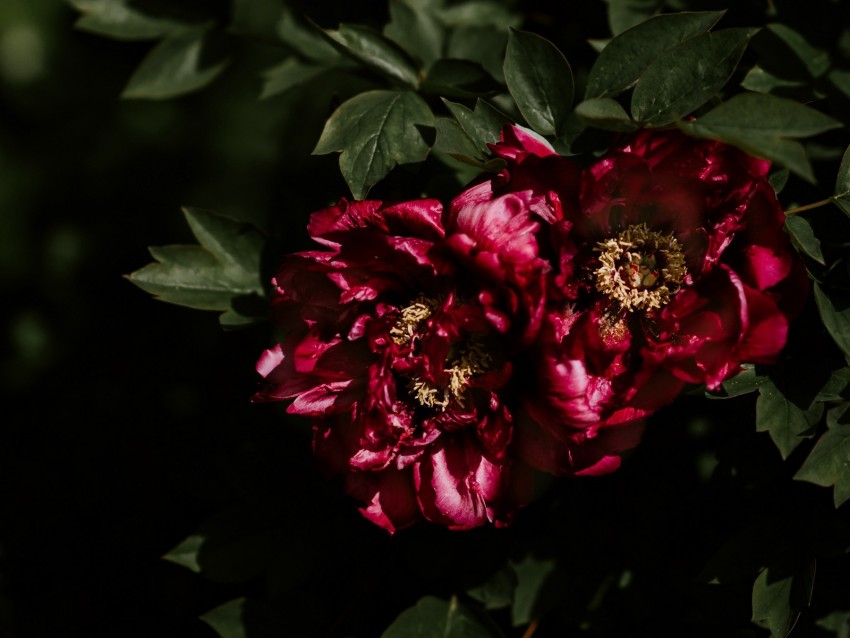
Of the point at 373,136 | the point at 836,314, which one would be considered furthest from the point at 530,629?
the point at 373,136

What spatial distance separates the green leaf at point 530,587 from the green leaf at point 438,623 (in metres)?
0.04

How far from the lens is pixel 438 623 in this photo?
1146 mm

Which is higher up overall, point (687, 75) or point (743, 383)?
point (687, 75)

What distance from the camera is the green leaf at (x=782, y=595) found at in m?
1.00

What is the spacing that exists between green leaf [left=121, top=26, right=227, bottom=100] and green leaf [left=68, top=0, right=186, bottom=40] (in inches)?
0.8

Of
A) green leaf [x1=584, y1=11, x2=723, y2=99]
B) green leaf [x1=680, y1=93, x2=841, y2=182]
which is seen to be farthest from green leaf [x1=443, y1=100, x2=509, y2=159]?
green leaf [x1=680, y1=93, x2=841, y2=182]

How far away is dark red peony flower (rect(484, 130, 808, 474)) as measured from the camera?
0.81 metres

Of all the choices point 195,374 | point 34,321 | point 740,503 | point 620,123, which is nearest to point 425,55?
point 620,123

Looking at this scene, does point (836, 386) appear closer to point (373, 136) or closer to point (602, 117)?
point (602, 117)

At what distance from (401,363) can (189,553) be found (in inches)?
20.0

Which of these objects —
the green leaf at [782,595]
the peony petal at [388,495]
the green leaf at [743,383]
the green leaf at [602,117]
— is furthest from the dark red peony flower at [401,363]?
the green leaf at [782,595]

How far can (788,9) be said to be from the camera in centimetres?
106

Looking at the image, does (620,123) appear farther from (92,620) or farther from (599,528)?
(92,620)

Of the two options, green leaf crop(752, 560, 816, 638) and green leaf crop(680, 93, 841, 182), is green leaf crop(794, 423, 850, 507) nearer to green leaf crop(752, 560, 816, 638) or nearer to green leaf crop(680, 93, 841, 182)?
green leaf crop(752, 560, 816, 638)
